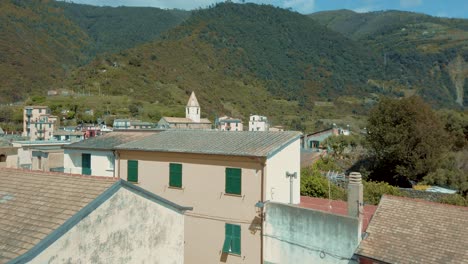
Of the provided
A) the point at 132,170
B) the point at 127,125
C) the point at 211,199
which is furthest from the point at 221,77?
the point at 211,199

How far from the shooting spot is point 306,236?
607 inches

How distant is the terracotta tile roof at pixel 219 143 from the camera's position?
17.2 metres

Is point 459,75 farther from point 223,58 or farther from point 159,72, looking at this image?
point 159,72

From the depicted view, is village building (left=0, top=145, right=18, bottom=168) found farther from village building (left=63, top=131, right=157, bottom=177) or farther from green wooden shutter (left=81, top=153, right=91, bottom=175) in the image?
green wooden shutter (left=81, top=153, right=91, bottom=175)

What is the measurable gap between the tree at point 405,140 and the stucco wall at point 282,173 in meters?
18.4

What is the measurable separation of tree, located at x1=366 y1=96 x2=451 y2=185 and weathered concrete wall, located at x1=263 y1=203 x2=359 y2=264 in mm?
21520

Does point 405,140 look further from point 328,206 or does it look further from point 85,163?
point 85,163

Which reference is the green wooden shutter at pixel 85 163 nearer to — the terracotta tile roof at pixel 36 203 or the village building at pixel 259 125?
the terracotta tile roof at pixel 36 203

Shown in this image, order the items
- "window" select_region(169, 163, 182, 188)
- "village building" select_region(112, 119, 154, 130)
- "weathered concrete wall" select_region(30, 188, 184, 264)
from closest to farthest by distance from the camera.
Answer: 1. "weathered concrete wall" select_region(30, 188, 184, 264)
2. "window" select_region(169, 163, 182, 188)
3. "village building" select_region(112, 119, 154, 130)

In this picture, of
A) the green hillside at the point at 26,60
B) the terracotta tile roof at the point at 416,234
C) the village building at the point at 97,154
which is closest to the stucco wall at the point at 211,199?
the village building at the point at 97,154

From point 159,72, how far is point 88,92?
99.0 ft

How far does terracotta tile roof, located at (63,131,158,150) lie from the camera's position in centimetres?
2159

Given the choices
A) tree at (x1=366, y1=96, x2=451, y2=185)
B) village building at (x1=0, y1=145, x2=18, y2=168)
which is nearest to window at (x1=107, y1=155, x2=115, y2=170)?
village building at (x1=0, y1=145, x2=18, y2=168)

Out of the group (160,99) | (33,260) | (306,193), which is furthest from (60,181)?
(160,99)
